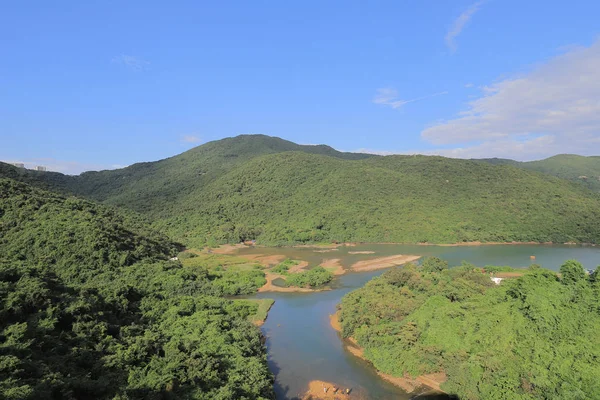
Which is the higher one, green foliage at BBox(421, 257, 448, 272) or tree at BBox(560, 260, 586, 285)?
tree at BBox(560, 260, 586, 285)

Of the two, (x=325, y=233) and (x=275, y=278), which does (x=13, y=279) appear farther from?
(x=325, y=233)

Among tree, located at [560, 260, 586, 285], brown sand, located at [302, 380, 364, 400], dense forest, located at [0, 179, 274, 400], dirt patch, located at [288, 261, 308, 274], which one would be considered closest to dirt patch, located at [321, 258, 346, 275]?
dirt patch, located at [288, 261, 308, 274]

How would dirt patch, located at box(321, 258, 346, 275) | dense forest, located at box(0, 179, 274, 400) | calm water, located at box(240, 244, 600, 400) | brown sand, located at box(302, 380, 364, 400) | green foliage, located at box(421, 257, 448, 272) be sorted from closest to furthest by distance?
1. dense forest, located at box(0, 179, 274, 400)
2. brown sand, located at box(302, 380, 364, 400)
3. calm water, located at box(240, 244, 600, 400)
4. green foliage, located at box(421, 257, 448, 272)
5. dirt patch, located at box(321, 258, 346, 275)

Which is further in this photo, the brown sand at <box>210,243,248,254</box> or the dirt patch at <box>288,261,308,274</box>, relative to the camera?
the brown sand at <box>210,243,248,254</box>

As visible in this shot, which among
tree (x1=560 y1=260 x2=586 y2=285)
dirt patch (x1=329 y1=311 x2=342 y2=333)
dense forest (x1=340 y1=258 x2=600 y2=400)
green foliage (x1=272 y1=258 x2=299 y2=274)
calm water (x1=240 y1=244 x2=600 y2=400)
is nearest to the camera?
dense forest (x1=340 y1=258 x2=600 y2=400)

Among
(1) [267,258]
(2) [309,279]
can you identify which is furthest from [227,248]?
(2) [309,279]

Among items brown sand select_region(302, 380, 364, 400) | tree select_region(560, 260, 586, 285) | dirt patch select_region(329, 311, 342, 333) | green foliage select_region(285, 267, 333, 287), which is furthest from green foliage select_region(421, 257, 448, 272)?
brown sand select_region(302, 380, 364, 400)

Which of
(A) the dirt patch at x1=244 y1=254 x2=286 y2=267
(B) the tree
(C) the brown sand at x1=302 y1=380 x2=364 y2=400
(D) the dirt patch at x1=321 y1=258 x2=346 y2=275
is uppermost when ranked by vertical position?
(B) the tree

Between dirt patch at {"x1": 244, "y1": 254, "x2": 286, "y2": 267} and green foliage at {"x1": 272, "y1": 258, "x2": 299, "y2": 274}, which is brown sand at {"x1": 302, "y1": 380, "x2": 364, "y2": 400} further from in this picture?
dirt patch at {"x1": 244, "y1": 254, "x2": 286, "y2": 267}
